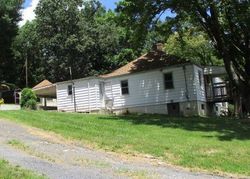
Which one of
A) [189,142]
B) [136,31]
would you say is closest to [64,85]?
[136,31]

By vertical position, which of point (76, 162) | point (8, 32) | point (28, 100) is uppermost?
point (8, 32)

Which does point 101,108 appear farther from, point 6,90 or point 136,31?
point 6,90

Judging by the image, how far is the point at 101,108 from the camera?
135 ft

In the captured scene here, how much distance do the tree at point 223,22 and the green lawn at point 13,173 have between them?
2018cm

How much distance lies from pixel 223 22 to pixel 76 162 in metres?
25.2

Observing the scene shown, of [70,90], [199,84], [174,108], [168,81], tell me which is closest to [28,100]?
[70,90]

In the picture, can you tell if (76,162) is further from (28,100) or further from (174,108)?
(28,100)

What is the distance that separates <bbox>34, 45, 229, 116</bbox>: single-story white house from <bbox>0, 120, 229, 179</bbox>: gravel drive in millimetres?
19524

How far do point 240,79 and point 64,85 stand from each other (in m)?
14.5

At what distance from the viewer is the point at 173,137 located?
22375mm

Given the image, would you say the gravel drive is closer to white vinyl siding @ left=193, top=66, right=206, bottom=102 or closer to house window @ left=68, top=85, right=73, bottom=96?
white vinyl siding @ left=193, top=66, right=206, bottom=102

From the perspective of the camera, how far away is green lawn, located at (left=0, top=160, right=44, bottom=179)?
1179 cm

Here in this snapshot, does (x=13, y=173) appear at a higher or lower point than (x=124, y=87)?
lower

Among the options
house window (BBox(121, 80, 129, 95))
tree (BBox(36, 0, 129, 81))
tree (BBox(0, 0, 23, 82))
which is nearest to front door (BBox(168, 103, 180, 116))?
house window (BBox(121, 80, 129, 95))
